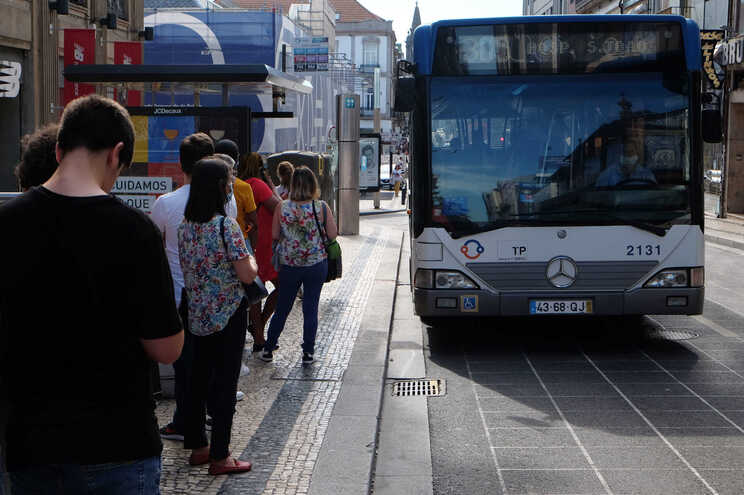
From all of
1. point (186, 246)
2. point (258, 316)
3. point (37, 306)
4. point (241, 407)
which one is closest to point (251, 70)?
point (258, 316)

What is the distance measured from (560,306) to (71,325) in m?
6.56

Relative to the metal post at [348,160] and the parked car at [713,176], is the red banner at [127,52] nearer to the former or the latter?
the metal post at [348,160]

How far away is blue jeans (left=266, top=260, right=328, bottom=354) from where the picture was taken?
7.80m

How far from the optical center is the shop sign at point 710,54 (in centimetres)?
2738

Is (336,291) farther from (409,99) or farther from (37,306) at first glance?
(37,306)

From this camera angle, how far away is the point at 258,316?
852cm

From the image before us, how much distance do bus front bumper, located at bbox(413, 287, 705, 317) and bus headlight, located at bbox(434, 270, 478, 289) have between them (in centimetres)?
4

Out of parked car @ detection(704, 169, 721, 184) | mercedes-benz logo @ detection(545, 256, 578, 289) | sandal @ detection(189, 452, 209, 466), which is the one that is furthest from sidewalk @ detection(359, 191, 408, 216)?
sandal @ detection(189, 452, 209, 466)

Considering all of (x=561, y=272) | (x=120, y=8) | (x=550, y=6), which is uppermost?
(x=550, y=6)

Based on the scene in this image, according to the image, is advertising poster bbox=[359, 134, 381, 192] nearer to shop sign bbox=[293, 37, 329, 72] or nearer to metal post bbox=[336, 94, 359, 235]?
metal post bbox=[336, 94, 359, 235]

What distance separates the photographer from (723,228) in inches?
965

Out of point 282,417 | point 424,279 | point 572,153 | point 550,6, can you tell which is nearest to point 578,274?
point 572,153

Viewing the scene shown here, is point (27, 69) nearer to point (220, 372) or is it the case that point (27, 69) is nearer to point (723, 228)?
point (220, 372)

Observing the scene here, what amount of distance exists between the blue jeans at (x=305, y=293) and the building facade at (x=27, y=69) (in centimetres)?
1107
